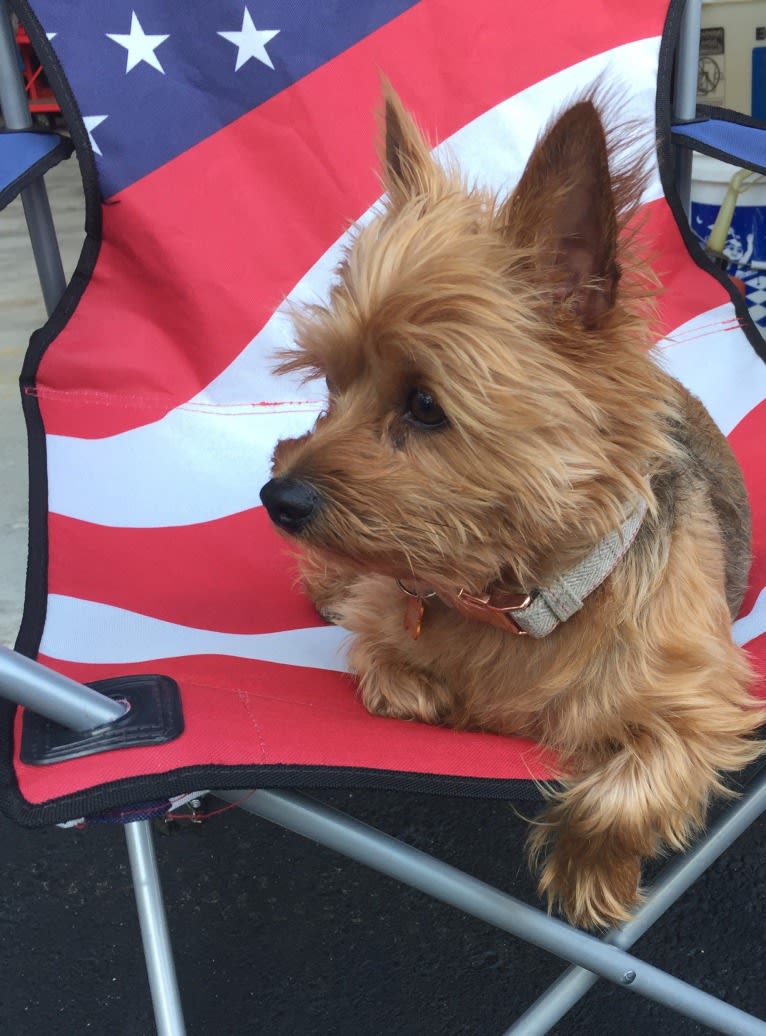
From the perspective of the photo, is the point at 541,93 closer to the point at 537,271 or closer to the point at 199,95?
the point at 199,95

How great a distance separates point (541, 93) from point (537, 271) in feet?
4.79

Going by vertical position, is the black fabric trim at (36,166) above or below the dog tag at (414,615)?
above

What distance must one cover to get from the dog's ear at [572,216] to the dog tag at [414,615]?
0.50 meters

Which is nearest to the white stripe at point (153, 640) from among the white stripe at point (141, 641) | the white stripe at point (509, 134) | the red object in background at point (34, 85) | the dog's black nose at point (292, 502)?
the white stripe at point (141, 641)

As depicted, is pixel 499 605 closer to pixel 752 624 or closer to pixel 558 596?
pixel 558 596

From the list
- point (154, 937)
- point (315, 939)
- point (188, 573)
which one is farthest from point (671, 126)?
point (154, 937)

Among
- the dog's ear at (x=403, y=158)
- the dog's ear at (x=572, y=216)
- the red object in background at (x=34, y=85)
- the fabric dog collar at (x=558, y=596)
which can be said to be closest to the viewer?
the dog's ear at (x=572, y=216)

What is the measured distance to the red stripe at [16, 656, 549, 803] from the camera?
3.88ft

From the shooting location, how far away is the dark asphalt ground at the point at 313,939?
1.95 m

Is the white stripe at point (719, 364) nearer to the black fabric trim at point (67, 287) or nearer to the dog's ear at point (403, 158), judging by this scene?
the dog's ear at point (403, 158)

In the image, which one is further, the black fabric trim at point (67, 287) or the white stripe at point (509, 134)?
the white stripe at point (509, 134)

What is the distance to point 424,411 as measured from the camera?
1332 millimetres

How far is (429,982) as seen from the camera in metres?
2.01

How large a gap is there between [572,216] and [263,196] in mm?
1398
